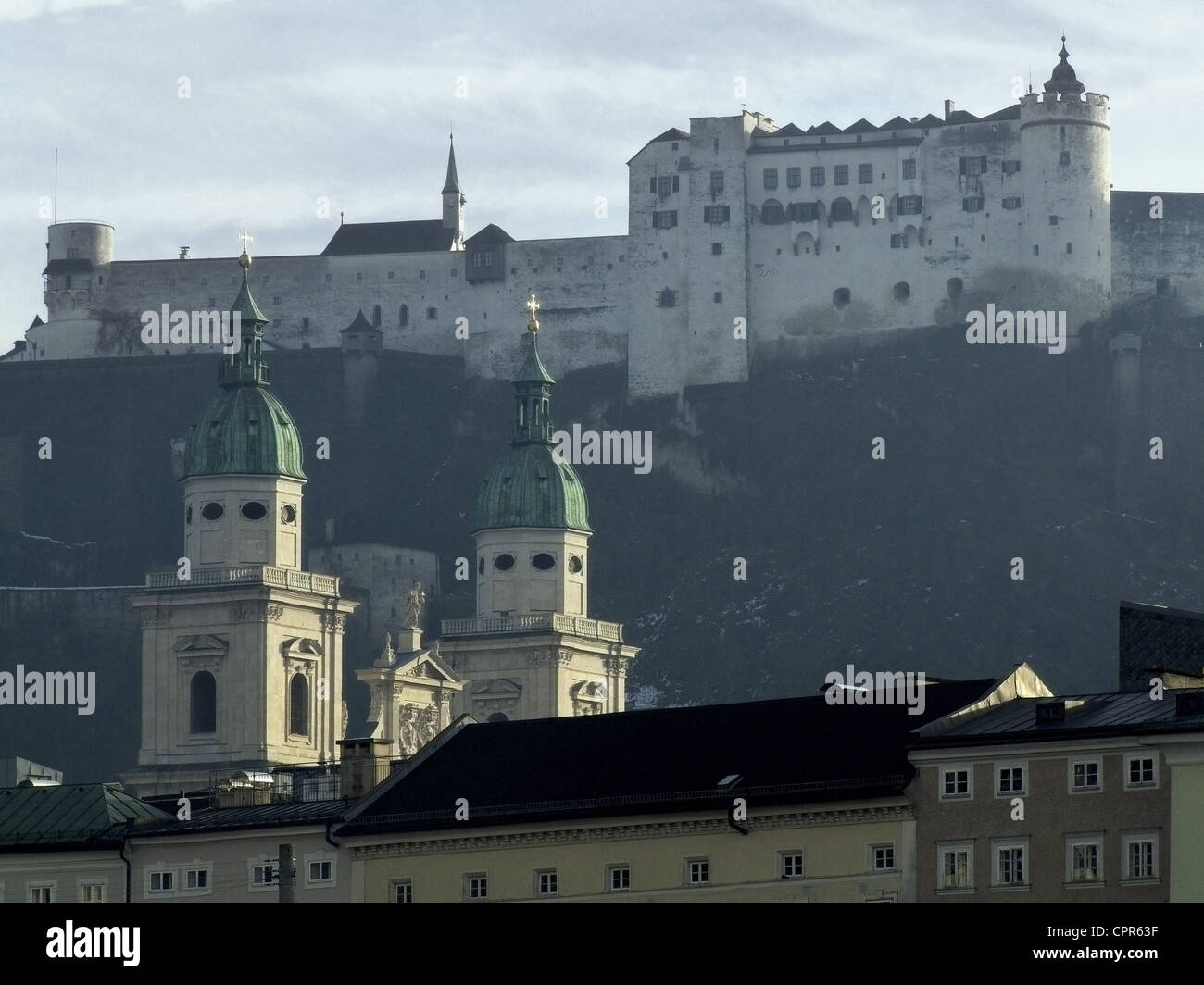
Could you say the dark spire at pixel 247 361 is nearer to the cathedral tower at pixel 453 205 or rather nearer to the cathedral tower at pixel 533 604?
the cathedral tower at pixel 533 604

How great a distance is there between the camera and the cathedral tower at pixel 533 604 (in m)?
95.9

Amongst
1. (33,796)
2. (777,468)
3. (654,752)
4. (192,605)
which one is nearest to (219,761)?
(192,605)

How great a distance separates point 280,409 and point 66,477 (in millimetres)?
55264

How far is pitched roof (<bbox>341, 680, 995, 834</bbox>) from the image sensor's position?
5294 centimetres

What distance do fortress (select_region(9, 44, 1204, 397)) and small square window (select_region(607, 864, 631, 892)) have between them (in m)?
99.9

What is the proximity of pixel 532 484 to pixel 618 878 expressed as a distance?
154 ft

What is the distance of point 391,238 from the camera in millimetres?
159625

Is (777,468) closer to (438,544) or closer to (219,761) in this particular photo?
(438,544)
